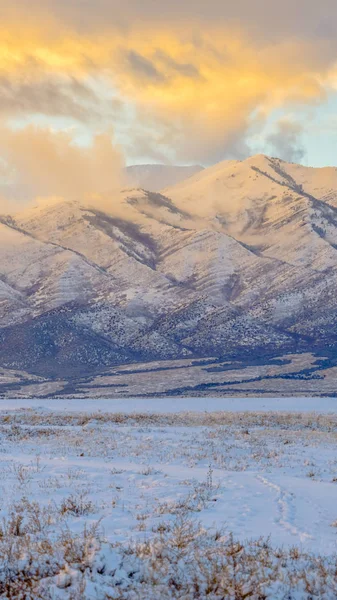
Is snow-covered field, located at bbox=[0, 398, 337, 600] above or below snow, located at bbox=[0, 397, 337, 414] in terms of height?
above

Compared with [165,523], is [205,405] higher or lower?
lower

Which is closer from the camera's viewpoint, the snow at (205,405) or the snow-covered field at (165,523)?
the snow-covered field at (165,523)

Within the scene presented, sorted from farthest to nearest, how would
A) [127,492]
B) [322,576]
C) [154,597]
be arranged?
[127,492] → [322,576] → [154,597]

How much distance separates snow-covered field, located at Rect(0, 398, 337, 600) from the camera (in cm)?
769

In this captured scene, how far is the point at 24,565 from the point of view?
7.89m

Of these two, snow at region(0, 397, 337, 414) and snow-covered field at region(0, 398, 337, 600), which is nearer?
snow-covered field at region(0, 398, 337, 600)

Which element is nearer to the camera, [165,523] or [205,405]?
[165,523]

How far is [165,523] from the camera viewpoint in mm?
10141

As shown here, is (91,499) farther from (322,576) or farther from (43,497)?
(322,576)

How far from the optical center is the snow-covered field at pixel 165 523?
769 cm

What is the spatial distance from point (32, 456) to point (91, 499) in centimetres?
823

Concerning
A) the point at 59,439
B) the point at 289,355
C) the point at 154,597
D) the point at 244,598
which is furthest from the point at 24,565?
the point at 289,355

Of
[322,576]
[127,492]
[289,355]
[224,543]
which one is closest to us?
[322,576]

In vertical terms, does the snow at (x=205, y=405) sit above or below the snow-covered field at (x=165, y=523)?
below
